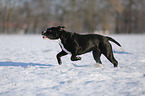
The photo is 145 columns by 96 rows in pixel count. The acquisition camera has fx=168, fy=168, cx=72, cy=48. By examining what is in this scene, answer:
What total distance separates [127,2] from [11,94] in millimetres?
48910

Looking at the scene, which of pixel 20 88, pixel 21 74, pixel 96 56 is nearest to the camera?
pixel 20 88

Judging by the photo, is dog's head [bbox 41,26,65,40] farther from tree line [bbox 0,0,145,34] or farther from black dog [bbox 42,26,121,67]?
tree line [bbox 0,0,145,34]

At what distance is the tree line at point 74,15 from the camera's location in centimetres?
4200

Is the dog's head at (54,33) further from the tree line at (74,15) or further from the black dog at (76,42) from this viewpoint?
the tree line at (74,15)

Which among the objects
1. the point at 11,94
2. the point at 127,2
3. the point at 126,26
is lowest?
the point at 11,94

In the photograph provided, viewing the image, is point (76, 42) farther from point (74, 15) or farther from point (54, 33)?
point (74, 15)

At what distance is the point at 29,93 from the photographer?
2881 mm

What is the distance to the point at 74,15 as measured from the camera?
144ft

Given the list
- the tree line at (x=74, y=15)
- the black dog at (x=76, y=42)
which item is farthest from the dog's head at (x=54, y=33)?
the tree line at (x=74, y=15)

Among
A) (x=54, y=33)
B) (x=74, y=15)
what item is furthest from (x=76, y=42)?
(x=74, y=15)

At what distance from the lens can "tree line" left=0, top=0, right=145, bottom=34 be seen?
42000 millimetres

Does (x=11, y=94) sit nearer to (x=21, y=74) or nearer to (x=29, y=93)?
(x=29, y=93)

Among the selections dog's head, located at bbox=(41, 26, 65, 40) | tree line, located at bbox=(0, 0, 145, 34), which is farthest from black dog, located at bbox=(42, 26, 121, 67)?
tree line, located at bbox=(0, 0, 145, 34)

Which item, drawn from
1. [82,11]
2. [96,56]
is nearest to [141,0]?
[82,11]
